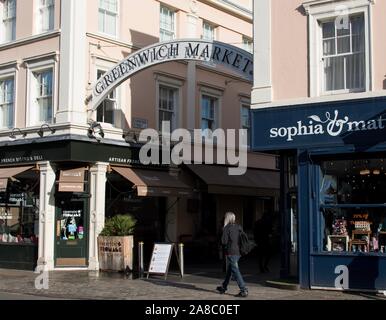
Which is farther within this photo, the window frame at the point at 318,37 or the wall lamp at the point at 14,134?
the wall lamp at the point at 14,134

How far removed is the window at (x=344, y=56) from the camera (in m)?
14.3

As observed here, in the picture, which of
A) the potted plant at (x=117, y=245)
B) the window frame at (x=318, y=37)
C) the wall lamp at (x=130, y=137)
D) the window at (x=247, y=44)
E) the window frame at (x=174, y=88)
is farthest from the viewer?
the window at (x=247, y=44)

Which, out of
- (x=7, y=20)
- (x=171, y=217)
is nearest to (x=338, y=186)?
(x=171, y=217)

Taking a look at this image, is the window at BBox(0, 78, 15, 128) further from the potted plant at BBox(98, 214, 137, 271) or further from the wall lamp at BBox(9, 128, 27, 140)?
the potted plant at BBox(98, 214, 137, 271)

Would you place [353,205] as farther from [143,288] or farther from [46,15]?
[46,15]

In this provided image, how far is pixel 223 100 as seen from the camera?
25.6 m

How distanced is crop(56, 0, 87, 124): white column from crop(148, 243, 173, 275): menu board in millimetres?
5328

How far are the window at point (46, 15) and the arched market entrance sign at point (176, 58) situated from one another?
321 centimetres

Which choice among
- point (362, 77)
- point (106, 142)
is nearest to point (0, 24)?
point (106, 142)

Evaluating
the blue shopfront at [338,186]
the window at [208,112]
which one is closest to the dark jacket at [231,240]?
the blue shopfront at [338,186]

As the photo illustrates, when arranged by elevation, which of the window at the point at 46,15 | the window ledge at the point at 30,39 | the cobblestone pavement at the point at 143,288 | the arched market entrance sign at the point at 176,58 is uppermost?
the window at the point at 46,15

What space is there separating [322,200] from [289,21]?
440 centimetres

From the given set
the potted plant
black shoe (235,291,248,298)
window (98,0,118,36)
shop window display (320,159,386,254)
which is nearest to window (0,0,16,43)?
window (98,0,118,36)

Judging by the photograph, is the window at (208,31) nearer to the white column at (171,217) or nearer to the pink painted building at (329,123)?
the white column at (171,217)
